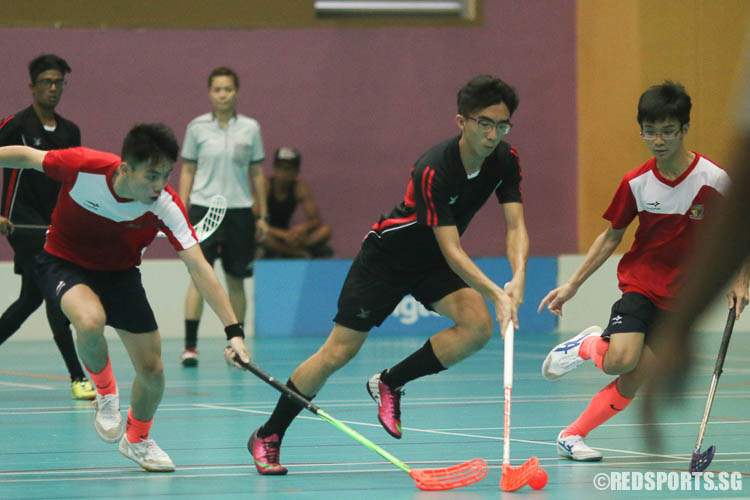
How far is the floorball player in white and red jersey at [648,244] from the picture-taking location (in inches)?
186

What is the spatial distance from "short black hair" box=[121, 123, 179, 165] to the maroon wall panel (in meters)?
7.60

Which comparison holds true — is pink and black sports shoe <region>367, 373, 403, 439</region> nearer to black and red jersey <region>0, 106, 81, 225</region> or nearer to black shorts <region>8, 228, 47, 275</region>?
black shorts <region>8, 228, 47, 275</region>

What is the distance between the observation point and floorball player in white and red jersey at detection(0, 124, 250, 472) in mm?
4512

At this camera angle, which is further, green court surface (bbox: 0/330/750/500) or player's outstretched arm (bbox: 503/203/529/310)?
player's outstretched arm (bbox: 503/203/529/310)

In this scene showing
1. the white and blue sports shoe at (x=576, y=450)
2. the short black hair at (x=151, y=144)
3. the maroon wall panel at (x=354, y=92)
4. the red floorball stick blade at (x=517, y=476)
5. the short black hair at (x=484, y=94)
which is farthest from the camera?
the maroon wall panel at (x=354, y=92)

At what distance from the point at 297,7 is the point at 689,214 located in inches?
309

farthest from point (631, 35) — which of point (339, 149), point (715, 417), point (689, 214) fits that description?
point (689, 214)

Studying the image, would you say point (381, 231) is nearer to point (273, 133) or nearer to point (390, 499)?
point (390, 499)

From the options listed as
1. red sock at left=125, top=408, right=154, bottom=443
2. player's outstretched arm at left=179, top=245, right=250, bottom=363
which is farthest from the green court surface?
player's outstretched arm at left=179, top=245, right=250, bottom=363

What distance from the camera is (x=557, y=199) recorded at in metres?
12.7

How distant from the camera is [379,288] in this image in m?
4.73

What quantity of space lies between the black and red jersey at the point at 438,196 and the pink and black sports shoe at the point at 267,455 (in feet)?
2.91

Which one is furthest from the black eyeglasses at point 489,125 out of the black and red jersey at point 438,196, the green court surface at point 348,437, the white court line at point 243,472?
the white court line at point 243,472

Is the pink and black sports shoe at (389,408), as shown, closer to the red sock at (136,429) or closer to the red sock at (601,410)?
the red sock at (601,410)
